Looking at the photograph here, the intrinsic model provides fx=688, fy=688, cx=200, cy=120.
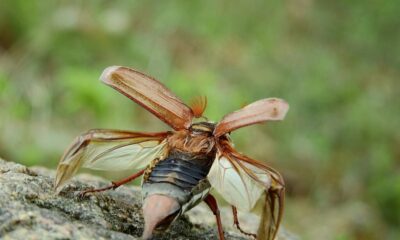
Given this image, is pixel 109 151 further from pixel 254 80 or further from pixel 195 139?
pixel 254 80

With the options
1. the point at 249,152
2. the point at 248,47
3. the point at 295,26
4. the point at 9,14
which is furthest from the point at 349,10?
the point at 9,14

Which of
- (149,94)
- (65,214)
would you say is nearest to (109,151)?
(149,94)

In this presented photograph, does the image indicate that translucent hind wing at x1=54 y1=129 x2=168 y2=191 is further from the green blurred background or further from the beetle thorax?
the green blurred background

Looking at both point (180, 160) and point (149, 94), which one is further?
point (149, 94)

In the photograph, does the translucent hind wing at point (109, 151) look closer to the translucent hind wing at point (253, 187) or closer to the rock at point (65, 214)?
the rock at point (65, 214)

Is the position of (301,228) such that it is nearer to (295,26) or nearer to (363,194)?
(363,194)

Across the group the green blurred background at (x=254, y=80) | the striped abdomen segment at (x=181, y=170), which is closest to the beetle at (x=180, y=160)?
the striped abdomen segment at (x=181, y=170)

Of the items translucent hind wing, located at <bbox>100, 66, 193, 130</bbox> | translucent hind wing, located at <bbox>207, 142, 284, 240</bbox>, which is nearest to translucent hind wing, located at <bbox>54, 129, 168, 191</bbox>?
translucent hind wing, located at <bbox>100, 66, 193, 130</bbox>
